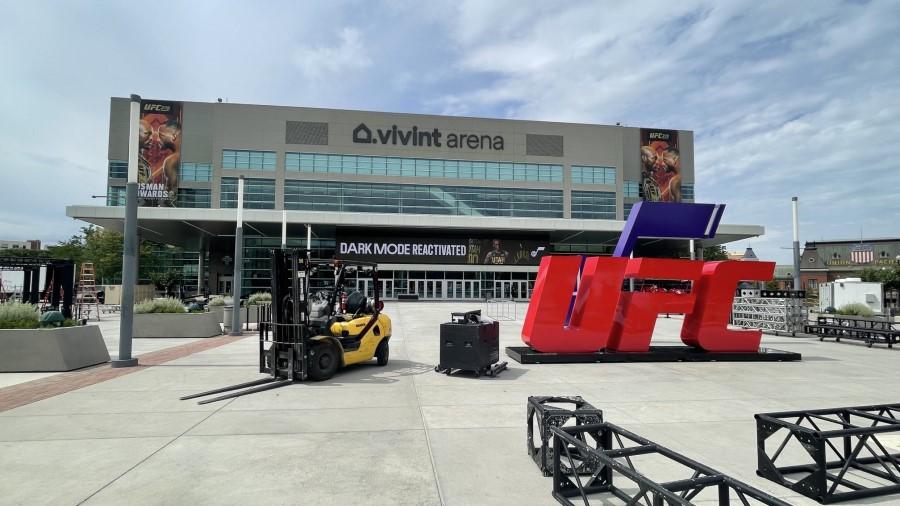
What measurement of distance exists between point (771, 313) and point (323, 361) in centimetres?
2148

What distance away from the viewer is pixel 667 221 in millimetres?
14047

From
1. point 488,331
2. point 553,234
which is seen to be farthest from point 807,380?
point 553,234

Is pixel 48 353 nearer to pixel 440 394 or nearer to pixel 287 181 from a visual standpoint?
pixel 440 394

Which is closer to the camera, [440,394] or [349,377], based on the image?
[440,394]

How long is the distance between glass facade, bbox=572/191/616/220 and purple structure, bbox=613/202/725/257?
4182cm

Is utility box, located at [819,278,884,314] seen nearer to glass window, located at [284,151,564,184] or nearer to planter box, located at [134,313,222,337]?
glass window, located at [284,151,564,184]

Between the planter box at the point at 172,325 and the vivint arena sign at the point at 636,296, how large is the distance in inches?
516

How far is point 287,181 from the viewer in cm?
5100

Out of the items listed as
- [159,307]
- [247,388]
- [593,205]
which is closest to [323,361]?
[247,388]

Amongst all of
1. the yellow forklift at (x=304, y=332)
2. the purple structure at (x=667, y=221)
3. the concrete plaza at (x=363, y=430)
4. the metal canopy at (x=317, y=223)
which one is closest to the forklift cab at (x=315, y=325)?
the yellow forklift at (x=304, y=332)

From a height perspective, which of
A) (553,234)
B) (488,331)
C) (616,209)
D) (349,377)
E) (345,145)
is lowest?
(349,377)

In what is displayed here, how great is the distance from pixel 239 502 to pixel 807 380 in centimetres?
1186

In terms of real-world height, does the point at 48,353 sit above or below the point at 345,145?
below

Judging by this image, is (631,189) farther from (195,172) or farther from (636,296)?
(195,172)
